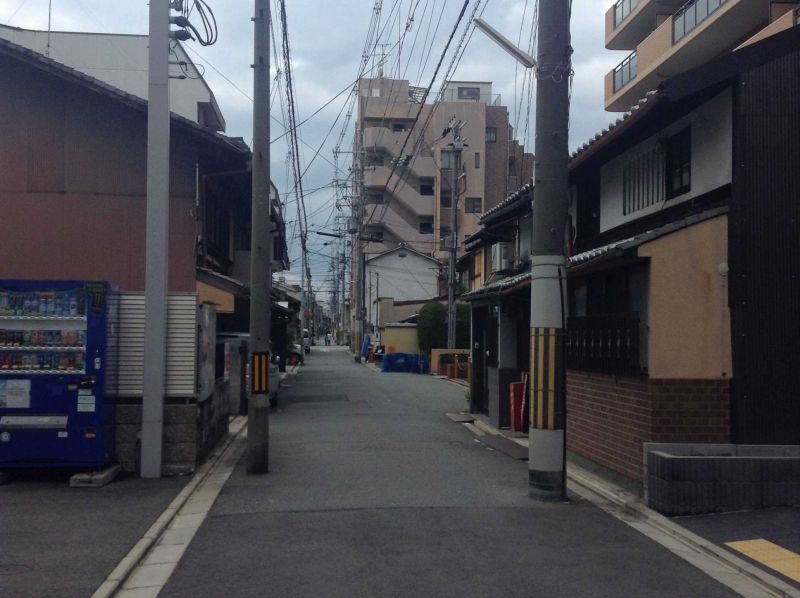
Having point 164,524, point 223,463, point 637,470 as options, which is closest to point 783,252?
point 637,470

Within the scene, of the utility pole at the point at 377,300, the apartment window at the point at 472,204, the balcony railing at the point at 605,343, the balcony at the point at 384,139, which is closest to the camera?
the balcony railing at the point at 605,343

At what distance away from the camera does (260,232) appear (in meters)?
12.6

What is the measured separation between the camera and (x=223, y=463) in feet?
43.7

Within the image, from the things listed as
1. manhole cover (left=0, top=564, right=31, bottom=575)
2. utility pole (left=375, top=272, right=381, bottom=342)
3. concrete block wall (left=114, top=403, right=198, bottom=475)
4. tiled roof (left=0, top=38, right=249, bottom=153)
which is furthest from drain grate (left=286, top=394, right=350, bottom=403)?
utility pole (left=375, top=272, right=381, bottom=342)

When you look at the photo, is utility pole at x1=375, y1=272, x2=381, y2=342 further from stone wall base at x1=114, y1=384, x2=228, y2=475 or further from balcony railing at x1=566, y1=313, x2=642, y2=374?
stone wall base at x1=114, y1=384, x2=228, y2=475

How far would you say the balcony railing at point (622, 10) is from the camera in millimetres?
31227

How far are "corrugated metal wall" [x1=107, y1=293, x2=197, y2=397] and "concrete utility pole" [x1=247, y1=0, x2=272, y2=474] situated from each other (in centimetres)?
88

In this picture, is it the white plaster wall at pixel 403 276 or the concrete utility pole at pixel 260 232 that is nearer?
the concrete utility pole at pixel 260 232

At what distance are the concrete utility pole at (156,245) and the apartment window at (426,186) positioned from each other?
176 feet

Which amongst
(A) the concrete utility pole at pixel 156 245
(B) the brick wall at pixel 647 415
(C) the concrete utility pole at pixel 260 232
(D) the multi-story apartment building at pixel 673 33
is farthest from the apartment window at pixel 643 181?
(D) the multi-story apartment building at pixel 673 33

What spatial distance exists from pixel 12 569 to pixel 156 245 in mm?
5484

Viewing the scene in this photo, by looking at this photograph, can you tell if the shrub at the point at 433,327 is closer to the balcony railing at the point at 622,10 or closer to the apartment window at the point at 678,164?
the balcony railing at the point at 622,10

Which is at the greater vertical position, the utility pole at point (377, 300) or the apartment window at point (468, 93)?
the apartment window at point (468, 93)

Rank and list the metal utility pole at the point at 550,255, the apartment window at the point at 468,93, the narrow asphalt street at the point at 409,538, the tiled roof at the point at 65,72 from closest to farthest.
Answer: the narrow asphalt street at the point at 409,538
the metal utility pole at the point at 550,255
the tiled roof at the point at 65,72
the apartment window at the point at 468,93
